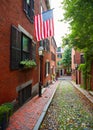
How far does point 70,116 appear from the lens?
886 centimetres

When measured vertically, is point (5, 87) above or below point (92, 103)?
above

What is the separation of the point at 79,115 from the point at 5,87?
347 centimetres

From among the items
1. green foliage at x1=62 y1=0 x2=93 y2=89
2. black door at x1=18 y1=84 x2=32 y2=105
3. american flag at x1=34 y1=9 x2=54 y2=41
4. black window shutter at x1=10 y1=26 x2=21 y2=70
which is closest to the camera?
black window shutter at x1=10 y1=26 x2=21 y2=70

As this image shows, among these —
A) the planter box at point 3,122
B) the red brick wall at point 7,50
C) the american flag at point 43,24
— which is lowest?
the planter box at point 3,122

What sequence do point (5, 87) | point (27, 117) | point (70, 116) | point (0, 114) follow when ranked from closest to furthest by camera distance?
point (0, 114) → point (5, 87) → point (27, 117) → point (70, 116)

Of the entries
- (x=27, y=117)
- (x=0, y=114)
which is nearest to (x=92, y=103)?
(x=27, y=117)

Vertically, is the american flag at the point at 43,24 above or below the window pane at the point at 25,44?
above

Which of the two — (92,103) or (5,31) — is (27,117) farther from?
(92,103)

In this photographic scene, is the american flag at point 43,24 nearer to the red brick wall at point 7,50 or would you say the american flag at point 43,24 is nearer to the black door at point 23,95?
the red brick wall at point 7,50

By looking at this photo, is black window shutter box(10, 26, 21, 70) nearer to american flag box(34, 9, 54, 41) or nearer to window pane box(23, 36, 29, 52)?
window pane box(23, 36, 29, 52)

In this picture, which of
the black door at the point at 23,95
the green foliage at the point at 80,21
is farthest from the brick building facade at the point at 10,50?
the green foliage at the point at 80,21

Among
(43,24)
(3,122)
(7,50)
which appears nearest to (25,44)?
(43,24)

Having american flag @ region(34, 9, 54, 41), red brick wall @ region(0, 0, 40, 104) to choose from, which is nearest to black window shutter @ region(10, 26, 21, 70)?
red brick wall @ region(0, 0, 40, 104)

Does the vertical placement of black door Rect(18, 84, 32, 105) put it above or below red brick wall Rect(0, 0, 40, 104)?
below
